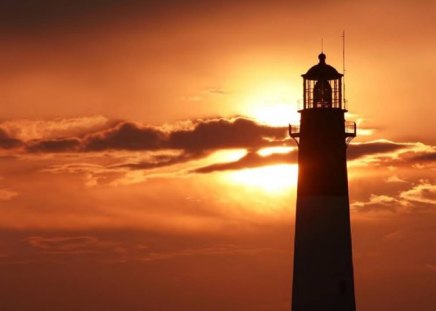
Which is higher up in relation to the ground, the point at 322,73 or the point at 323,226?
the point at 322,73

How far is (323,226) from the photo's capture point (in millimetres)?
53812

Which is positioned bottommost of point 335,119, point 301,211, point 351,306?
point 351,306

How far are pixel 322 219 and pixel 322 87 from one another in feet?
19.1

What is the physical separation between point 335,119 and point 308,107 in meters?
1.32

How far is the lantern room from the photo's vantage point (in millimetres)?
55531

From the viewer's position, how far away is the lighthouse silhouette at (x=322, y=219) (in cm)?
5369

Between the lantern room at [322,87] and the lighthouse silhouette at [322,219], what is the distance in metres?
0.67

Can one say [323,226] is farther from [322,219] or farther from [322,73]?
[322,73]

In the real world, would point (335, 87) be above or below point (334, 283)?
above

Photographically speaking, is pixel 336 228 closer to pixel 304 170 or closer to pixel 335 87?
pixel 304 170

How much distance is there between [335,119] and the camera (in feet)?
180

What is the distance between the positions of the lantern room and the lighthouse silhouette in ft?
2.19

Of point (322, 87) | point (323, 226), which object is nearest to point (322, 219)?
point (323, 226)

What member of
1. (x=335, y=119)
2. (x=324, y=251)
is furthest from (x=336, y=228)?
(x=335, y=119)
